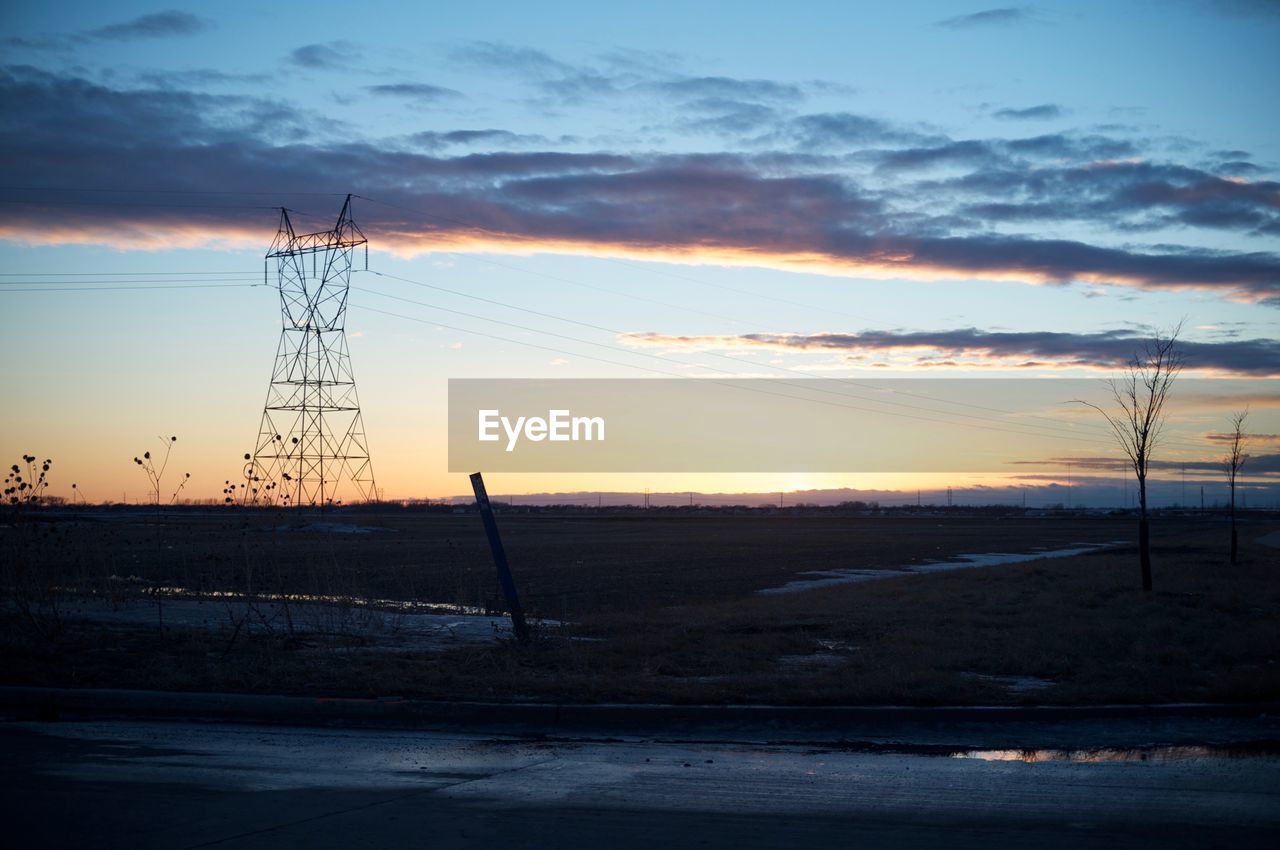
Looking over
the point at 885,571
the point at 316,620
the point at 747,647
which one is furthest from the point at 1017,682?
the point at 885,571

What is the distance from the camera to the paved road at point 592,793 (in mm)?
6805

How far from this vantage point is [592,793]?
7.91 metres

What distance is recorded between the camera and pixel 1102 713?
10.8 metres

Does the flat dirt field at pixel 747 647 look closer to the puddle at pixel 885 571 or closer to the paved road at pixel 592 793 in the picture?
the paved road at pixel 592 793

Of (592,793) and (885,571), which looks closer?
Answer: (592,793)

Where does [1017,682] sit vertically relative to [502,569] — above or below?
below

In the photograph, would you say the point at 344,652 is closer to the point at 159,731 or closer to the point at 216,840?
the point at 159,731

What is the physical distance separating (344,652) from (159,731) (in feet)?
Answer: 12.7

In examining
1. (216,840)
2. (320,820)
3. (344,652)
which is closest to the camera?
(216,840)

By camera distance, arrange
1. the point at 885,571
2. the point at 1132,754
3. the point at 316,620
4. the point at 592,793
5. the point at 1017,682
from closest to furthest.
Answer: the point at 592,793, the point at 1132,754, the point at 1017,682, the point at 316,620, the point at 885,571

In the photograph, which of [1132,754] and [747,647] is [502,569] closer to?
[747,647]

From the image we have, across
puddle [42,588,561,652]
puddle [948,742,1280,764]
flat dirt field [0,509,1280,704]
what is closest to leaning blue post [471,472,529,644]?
flat dirt field [0,509,1280,704]

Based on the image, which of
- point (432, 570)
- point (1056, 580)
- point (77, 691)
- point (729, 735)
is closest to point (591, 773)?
point (729, 735)

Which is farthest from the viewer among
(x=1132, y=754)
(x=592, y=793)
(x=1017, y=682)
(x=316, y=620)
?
(x=316, y=620)
